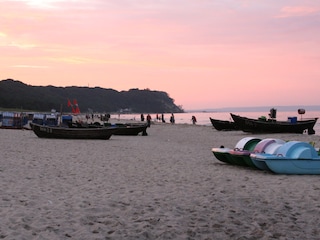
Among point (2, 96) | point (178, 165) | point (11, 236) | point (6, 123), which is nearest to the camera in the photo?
point (11, 236)

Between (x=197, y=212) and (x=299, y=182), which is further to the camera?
(x=299, y=182)

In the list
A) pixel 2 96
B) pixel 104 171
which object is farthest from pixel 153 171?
pixel 2 96

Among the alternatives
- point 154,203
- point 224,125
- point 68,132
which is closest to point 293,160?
point 154,203

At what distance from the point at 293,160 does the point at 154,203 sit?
15.3ft

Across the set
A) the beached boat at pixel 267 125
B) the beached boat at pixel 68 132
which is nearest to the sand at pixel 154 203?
the beached boat at pixel 68 132

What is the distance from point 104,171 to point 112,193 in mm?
3042

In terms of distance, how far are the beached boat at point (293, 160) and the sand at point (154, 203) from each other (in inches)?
10.5

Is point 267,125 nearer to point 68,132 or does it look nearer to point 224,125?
point 224,125

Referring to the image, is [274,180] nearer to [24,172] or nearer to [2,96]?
[24,172]

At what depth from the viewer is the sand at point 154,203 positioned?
5438 mm

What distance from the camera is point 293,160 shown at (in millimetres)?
10234

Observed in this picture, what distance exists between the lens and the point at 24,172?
995 cm

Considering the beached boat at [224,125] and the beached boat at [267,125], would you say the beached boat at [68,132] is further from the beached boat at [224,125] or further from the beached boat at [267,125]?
the beached boat at [224,125]

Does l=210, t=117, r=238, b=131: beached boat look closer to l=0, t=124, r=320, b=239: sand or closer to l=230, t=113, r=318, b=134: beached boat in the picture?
l=230, t=113, r=318, b=134: beached boat
